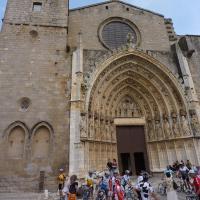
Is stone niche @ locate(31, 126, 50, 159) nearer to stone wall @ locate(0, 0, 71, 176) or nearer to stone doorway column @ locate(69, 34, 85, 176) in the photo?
stone wall @ locate(0, 0, 71, 176)

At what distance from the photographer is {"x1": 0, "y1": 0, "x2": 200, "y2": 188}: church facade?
358 inches

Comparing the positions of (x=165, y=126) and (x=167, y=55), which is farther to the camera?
(x=167, y=55)

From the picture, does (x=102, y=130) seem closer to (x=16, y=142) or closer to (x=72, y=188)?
(x=16, y=142)

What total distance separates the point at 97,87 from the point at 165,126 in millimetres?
3924

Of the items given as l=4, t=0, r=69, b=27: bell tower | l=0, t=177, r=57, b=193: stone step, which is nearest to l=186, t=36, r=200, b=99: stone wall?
l=4, t=0, r=69, b=27: bell tower

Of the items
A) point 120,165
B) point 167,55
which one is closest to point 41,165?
point 120,165

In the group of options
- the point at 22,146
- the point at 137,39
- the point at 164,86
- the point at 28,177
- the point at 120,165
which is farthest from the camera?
the point at 137,39

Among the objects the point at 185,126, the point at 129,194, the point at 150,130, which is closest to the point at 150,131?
the point at 150,130

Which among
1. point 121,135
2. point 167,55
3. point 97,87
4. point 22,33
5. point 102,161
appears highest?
point 22,33

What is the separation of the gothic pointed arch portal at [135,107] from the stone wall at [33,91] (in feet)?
3.89

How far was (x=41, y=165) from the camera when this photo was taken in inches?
343

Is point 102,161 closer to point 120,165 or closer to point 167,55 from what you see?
point 120,165

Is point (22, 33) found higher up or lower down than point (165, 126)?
higher up

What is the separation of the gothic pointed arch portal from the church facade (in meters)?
0.05
